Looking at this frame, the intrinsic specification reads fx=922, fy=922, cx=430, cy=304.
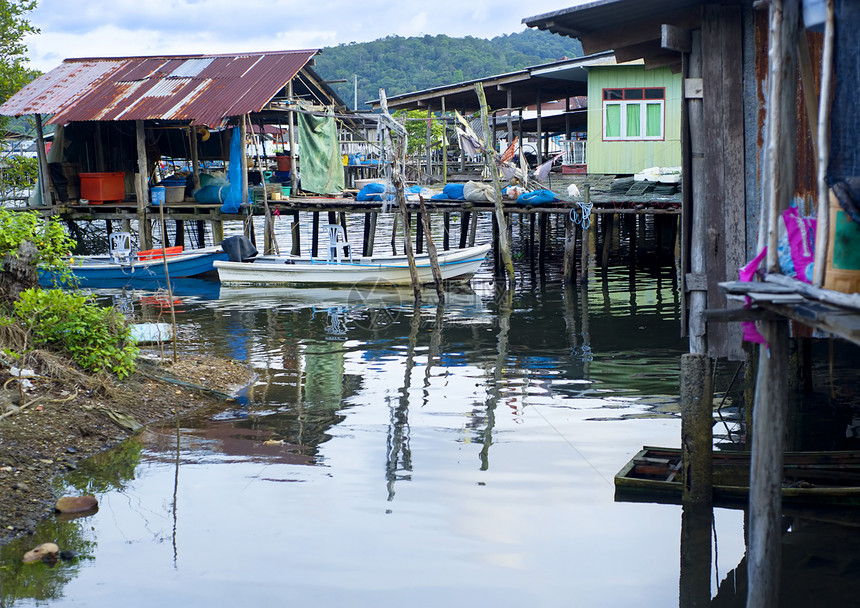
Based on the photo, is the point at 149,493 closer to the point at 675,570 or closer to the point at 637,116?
the point at 675,570

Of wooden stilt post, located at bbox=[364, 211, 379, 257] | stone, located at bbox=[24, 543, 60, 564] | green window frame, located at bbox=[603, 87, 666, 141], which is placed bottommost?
stone, located at bbox=[24, 543, 60, 564]

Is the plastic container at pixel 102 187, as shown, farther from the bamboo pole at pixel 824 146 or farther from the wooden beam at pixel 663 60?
the bamboo pole at pixel 824 146

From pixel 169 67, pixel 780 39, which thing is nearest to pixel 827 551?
pixel 780 39

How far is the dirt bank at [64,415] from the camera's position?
750cm

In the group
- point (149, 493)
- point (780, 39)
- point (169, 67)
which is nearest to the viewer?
point (780, 39)

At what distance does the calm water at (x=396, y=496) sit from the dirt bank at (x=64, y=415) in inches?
10.1

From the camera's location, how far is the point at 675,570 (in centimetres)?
655

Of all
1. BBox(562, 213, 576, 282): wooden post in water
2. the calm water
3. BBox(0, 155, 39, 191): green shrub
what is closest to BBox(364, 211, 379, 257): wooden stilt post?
BBox(562, 213, 576, 282): wooden post in water

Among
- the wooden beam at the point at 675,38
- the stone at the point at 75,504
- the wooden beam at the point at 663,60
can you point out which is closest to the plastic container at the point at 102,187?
the stone at the point at 75,504

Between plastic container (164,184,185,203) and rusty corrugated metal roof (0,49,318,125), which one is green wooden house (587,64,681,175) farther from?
plastic container (164,184,185,203)

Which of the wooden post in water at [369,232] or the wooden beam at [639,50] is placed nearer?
the wooden beam at [639,50]

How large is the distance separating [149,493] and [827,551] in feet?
17.7

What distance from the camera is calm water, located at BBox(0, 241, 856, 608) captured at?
6258mm

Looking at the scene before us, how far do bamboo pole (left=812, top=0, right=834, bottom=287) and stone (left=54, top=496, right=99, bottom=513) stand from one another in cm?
582
